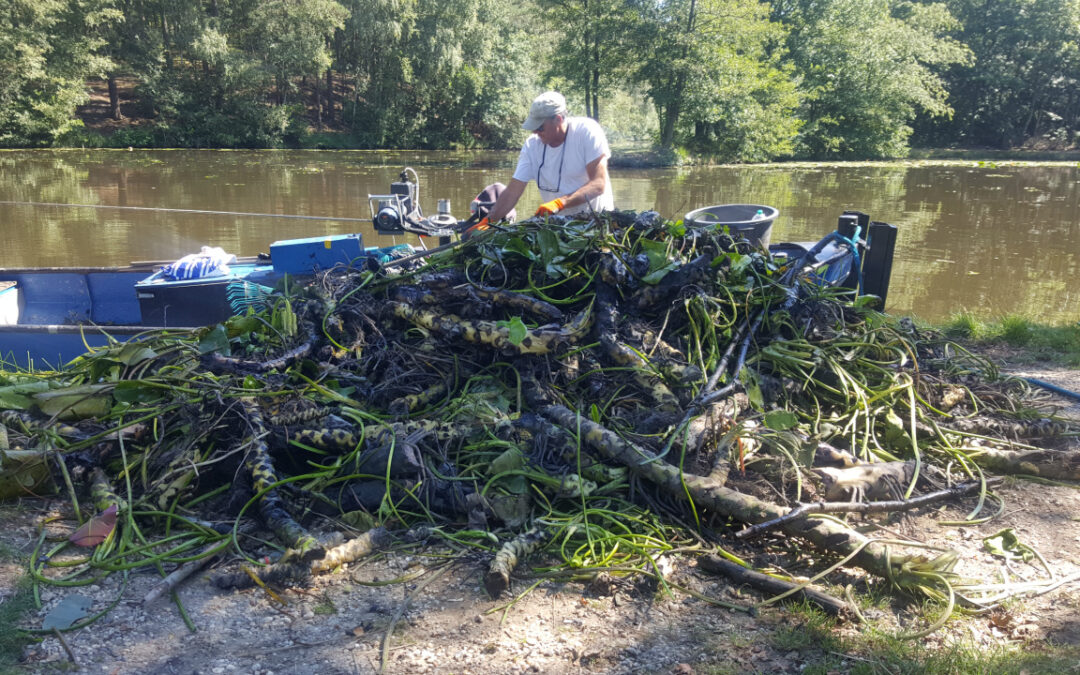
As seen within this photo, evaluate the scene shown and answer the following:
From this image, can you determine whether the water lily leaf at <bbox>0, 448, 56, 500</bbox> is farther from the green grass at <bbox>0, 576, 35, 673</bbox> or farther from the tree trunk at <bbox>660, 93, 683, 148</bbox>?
the tree trunk at <bbox>660, 93, 683, 148</bbox>

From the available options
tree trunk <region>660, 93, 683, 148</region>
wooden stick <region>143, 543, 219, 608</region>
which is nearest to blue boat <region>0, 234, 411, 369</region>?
wooden stick <region>143, 543, 219, 608</region>

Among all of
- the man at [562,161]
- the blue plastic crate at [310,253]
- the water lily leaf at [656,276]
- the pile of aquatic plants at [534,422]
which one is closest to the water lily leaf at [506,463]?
the pile of aquatic plants at [534,422]

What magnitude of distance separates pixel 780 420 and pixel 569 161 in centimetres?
276

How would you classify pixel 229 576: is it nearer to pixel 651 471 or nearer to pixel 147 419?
pixel 147 419

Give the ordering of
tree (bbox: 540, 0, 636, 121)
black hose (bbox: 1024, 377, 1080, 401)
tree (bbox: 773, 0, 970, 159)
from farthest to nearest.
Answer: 1. tree (bbox: 773, 0, 970, 159)
2. tree (bbox: 540, 0, 636, 121)
3. black hose (bbox: 1024, 377, 1080, 401)

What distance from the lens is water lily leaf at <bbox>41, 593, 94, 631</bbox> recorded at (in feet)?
7.73

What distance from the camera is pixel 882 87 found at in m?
31.2

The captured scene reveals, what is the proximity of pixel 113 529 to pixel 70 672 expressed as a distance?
756 millimetres

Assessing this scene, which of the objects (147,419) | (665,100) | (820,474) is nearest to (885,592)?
(820,474)

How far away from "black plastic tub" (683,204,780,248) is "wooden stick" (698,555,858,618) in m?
2.49

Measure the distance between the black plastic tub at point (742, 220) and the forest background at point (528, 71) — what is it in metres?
23.7

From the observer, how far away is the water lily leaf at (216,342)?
3770 millimetres

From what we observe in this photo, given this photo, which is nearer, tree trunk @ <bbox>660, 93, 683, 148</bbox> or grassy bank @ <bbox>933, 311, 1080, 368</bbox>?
grassy bank @ <bbox>933, 311, 1080, 368</bbox>

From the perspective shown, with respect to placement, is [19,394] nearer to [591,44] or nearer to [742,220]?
[742,220]
